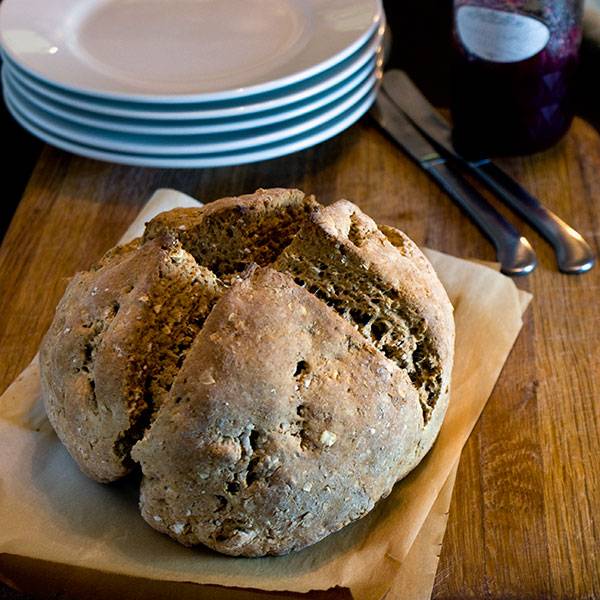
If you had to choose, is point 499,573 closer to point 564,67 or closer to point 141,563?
point 141,563

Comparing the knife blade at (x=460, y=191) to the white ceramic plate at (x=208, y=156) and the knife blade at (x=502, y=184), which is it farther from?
the white ceramic plate at (x=208, y=156)

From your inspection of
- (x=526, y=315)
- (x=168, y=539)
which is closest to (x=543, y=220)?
(x=526, y=315)

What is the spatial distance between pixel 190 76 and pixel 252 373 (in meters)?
0.78

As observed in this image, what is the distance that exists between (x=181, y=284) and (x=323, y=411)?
210 millimetres

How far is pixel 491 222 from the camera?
1373 millimetres

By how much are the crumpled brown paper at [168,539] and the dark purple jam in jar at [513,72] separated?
60 cm

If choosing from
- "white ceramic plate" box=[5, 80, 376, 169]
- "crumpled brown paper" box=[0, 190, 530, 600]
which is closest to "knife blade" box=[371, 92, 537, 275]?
"white ceramic plate" box=[5, 80, 376, 169]

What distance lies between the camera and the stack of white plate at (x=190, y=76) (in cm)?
138

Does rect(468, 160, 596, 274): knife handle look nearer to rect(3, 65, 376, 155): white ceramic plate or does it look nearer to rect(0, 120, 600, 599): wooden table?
rect(0, 120, 600, 599): wooden table

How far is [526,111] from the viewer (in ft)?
4.89

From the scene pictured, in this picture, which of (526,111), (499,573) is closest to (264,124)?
(526,111)

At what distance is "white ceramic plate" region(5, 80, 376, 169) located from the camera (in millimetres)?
1424

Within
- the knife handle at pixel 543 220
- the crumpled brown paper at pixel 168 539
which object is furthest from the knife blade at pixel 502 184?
the crumpled brown paper at pixel 168 539

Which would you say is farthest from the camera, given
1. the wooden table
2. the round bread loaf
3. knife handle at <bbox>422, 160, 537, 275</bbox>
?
knife handle at <bbox>422, 160, 537, 275</bbox>
